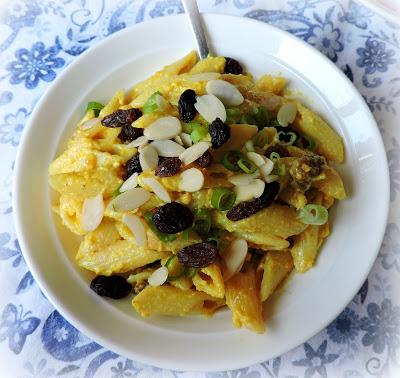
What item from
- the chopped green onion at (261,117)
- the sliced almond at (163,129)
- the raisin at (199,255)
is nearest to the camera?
the raisin at (199,255)

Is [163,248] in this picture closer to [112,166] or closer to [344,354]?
[112,166]

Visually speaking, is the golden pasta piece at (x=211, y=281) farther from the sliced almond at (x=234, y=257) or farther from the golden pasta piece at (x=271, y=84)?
the golden pasta piece at (x=271, y=84)

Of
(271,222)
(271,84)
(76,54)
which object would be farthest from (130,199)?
(76,54)

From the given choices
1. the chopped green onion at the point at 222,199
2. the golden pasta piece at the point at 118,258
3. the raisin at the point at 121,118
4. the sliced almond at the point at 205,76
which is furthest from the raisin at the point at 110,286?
the sliced almond at the point at 205,76

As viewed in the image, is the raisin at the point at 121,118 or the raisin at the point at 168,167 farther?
the raisin at the point at 121,118

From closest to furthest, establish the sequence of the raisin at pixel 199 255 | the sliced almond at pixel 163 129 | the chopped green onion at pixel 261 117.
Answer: the raisin at pixel 199 255 < the sliced almond at pixel 163 129 < the chopped green onion at pixel 261 117

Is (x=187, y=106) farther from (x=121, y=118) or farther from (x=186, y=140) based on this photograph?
(x=121, y=118)

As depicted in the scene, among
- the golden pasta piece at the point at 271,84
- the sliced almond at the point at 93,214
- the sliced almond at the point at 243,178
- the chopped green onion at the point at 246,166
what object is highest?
the golden pasta piece at the point at 271,84
